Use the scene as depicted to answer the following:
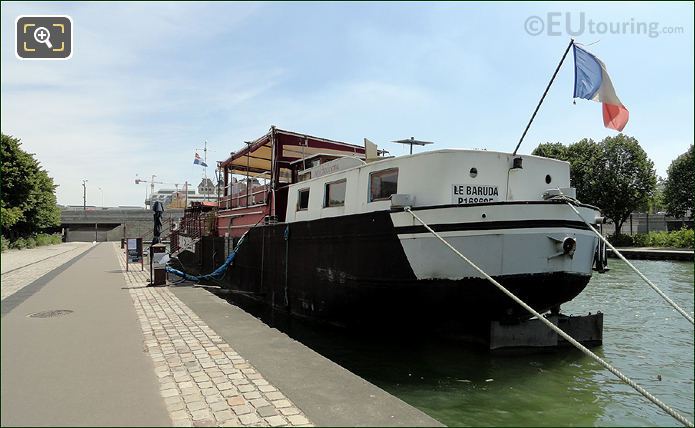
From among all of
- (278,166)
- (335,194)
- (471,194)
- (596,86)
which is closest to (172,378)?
(471,194)

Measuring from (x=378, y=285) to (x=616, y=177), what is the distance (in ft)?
148

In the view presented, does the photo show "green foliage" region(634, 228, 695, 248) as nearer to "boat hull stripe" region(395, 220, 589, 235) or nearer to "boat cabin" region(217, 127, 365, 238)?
"boat cabin" region(217, 127, 365, 238)

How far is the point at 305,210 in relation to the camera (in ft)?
40.1

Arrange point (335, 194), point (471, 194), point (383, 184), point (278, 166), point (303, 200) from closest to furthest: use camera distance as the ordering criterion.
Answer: point (471, 194), point (383, 184), point (335, 194), point (303, 200), point (278, 166)

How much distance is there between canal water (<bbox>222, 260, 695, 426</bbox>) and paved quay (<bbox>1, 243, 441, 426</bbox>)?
176cm

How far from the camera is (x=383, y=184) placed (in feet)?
31.4

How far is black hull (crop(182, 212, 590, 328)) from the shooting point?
8.41m

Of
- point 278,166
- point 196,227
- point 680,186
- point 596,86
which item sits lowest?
point 196,227

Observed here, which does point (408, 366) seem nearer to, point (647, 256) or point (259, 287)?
point (259, 287)

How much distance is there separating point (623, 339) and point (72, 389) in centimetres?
1050

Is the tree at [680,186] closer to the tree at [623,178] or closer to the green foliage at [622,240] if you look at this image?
the tree at [623,178]

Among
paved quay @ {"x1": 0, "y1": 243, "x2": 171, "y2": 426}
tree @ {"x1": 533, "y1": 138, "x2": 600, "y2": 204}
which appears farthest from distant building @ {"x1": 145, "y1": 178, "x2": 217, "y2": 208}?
tree @ {"x1": 533, "y1": 138, "x2": 600, "y2": 204}

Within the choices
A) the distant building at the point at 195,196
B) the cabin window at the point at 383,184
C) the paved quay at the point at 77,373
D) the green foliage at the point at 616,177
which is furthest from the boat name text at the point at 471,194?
the green foliage at the point at 616,177

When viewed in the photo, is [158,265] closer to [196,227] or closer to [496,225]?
[496,225]
